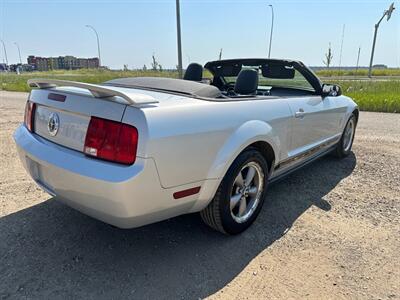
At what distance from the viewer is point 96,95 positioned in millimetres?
2025

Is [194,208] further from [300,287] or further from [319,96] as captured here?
[319,96]

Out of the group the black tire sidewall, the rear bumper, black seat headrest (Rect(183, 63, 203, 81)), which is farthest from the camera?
black seat headrest (Rect(183, 63, 203, 81))

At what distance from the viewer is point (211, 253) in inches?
96.5

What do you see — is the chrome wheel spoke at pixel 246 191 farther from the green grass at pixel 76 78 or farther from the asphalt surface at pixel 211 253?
the green grass at pixel 76 78

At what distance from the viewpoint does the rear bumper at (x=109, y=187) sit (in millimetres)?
1829

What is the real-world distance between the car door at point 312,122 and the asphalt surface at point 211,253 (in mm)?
594

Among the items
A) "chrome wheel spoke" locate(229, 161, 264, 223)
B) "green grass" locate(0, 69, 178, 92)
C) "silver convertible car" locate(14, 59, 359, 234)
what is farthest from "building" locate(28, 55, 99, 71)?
"chrome wheel spoke" locate(229, 161, 264, 223)

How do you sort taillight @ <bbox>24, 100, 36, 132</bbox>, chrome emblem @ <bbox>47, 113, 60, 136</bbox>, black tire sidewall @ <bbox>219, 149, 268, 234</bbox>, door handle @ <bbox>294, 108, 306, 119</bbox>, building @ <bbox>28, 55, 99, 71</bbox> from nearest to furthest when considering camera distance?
chrome emblem @ <bbox>47, 113, 60, 136</bbox>, black tire sidewall @ <bbox>219, 149, 268, 234</bbox>, taillight @ <bbox>24, 100, 36, 132</bbox>, door handle @ <bbox>294, 108, 306, 119</bbox>, building @ <bbox>28, 55, 99, 71</bbox>

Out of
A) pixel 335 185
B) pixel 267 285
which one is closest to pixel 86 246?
pixel 267 285

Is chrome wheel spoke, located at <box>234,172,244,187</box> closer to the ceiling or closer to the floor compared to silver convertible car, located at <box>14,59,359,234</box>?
closer to the floor

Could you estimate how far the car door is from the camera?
3158mm

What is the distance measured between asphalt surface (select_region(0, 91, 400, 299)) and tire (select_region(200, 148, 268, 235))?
15 cm

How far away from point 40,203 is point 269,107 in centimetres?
245

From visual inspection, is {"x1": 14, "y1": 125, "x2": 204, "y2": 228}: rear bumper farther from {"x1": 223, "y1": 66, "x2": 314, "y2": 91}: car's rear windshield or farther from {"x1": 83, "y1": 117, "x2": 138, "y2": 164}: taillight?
{"x1": 223, "y1": 66, "x2": 314, "y2": 91}: car's rear windshield
